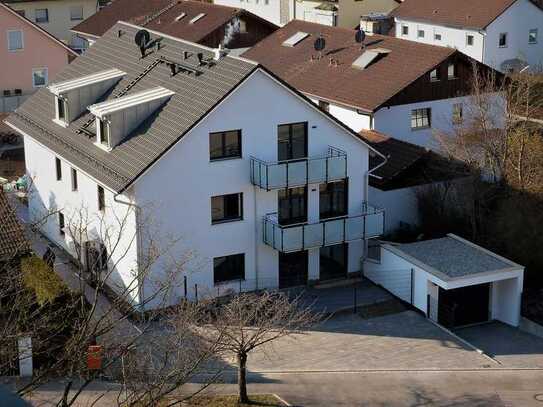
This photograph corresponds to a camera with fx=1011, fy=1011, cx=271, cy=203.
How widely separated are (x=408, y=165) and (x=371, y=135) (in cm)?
436

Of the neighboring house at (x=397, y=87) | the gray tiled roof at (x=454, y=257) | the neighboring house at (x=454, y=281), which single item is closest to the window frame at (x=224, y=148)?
the neighboring house at (x=454, y=281)

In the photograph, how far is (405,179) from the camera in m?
38.5

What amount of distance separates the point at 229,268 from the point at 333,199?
14.1ft

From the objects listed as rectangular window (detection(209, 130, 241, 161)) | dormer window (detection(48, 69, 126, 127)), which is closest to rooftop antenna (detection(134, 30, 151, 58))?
dormer window (detection(48, 69, 126, 127))

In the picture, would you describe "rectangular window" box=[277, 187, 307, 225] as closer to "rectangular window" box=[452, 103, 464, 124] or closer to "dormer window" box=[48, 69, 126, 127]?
"dormer window" box=[48, 69, 126, 127]

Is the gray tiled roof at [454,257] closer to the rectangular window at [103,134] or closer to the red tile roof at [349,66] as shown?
the rectangular window at [103,134]

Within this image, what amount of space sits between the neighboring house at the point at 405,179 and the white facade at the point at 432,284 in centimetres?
408

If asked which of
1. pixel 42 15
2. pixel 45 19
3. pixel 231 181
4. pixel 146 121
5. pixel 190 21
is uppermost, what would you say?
pixel 42 15

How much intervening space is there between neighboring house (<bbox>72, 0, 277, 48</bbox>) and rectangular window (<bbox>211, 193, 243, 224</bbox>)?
29050 mm

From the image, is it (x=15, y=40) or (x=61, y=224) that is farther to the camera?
(x=15, y=40)

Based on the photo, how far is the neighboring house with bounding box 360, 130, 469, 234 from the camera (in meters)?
37.4

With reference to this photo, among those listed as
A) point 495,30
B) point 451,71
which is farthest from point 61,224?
point 495,30

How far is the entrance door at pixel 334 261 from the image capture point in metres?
34.3

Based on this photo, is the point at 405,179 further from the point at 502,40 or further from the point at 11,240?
the point at 502,40
